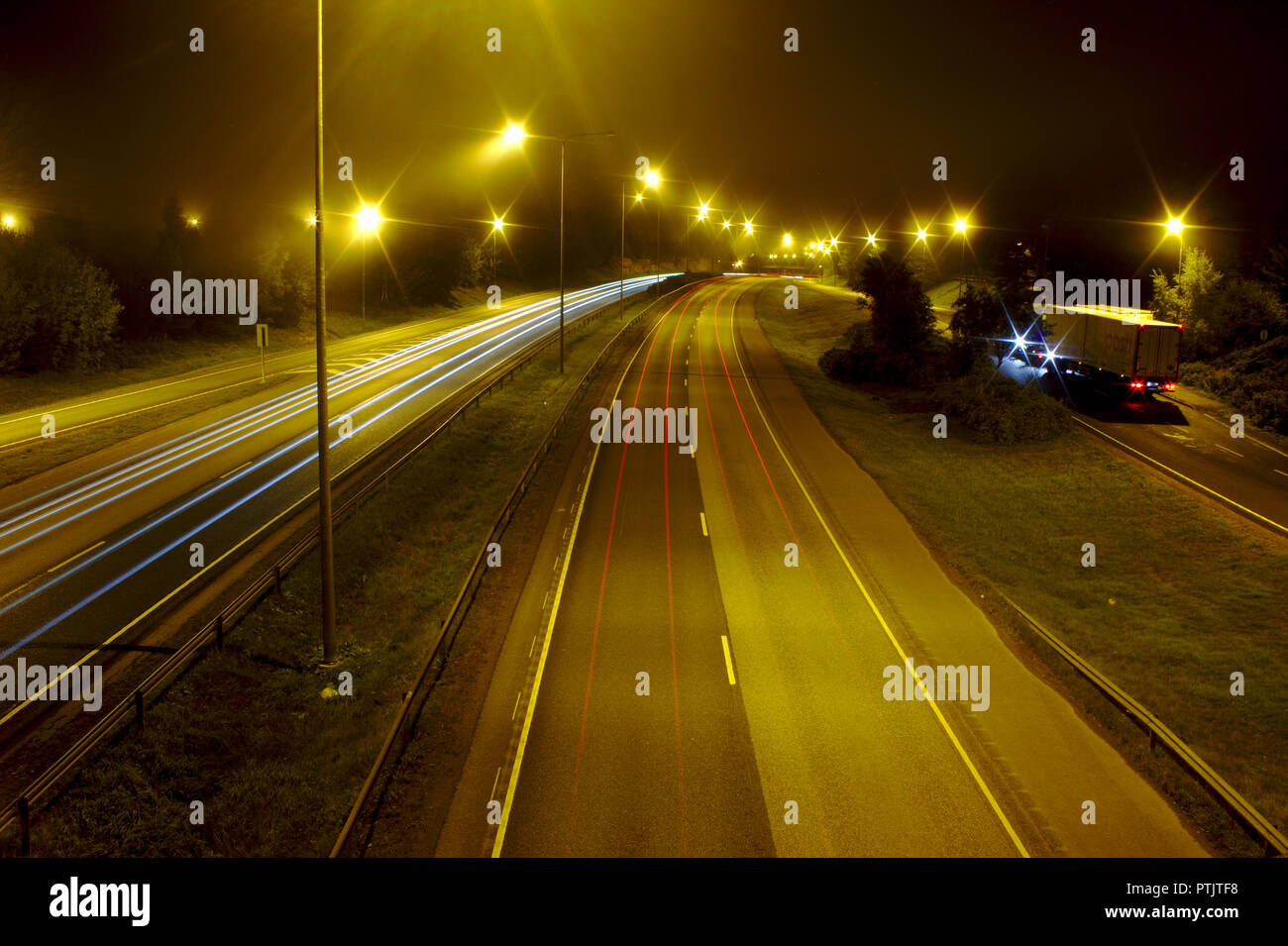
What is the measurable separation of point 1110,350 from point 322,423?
1511 inches

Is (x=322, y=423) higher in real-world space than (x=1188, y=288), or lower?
lower

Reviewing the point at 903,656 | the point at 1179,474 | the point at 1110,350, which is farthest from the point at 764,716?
the point at 1110,350

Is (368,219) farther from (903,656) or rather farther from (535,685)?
(903,656)

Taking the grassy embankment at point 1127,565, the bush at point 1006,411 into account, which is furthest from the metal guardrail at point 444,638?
the bush at point 1006,411

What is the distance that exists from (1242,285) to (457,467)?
149ft

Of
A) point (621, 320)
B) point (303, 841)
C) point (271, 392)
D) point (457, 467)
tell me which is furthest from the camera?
point (621, 320)

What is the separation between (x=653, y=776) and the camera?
12.8m

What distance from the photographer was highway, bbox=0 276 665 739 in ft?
53.0

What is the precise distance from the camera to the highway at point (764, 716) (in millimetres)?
11531

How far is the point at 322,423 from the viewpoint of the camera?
1483 centimetres

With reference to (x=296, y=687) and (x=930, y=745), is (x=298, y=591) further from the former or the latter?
(x=930, y=745)

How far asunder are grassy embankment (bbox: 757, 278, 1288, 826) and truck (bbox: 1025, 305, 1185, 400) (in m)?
6.04

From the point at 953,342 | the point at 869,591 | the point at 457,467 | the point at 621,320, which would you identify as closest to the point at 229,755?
the point at 869,591

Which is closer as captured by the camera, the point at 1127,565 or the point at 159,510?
the point at 159,510
